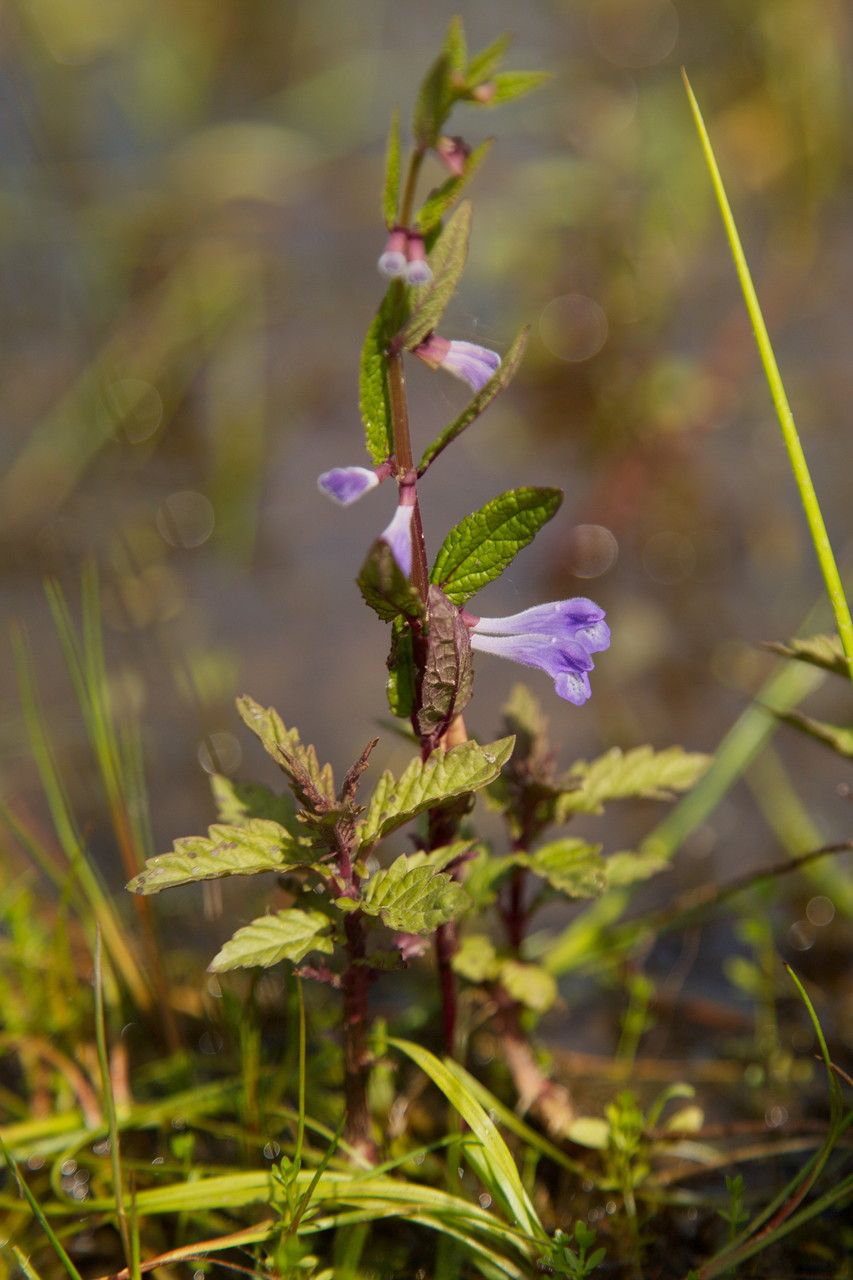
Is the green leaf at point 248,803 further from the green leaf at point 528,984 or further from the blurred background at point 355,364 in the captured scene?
the blurred background at point 355,364

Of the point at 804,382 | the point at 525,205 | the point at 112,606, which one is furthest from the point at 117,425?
the point at 804,382

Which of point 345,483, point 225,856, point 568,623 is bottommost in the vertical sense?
point 225,856

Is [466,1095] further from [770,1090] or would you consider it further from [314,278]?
[314,278]

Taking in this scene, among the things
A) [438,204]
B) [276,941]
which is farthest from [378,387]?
[276,941]

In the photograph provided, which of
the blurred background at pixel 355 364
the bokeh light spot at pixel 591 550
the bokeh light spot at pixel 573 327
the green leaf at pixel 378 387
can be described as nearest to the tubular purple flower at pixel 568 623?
the green leaf at pixel 378 387

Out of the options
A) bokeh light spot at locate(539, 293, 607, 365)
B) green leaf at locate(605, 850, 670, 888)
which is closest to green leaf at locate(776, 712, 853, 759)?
green leaf at locate(605, 850, 670, 888)

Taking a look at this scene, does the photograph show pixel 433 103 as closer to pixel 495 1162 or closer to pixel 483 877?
pixel 483 877

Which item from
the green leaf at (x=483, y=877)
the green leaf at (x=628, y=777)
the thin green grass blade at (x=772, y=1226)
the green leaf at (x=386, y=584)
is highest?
the green leaf at (x=386, y=584)
